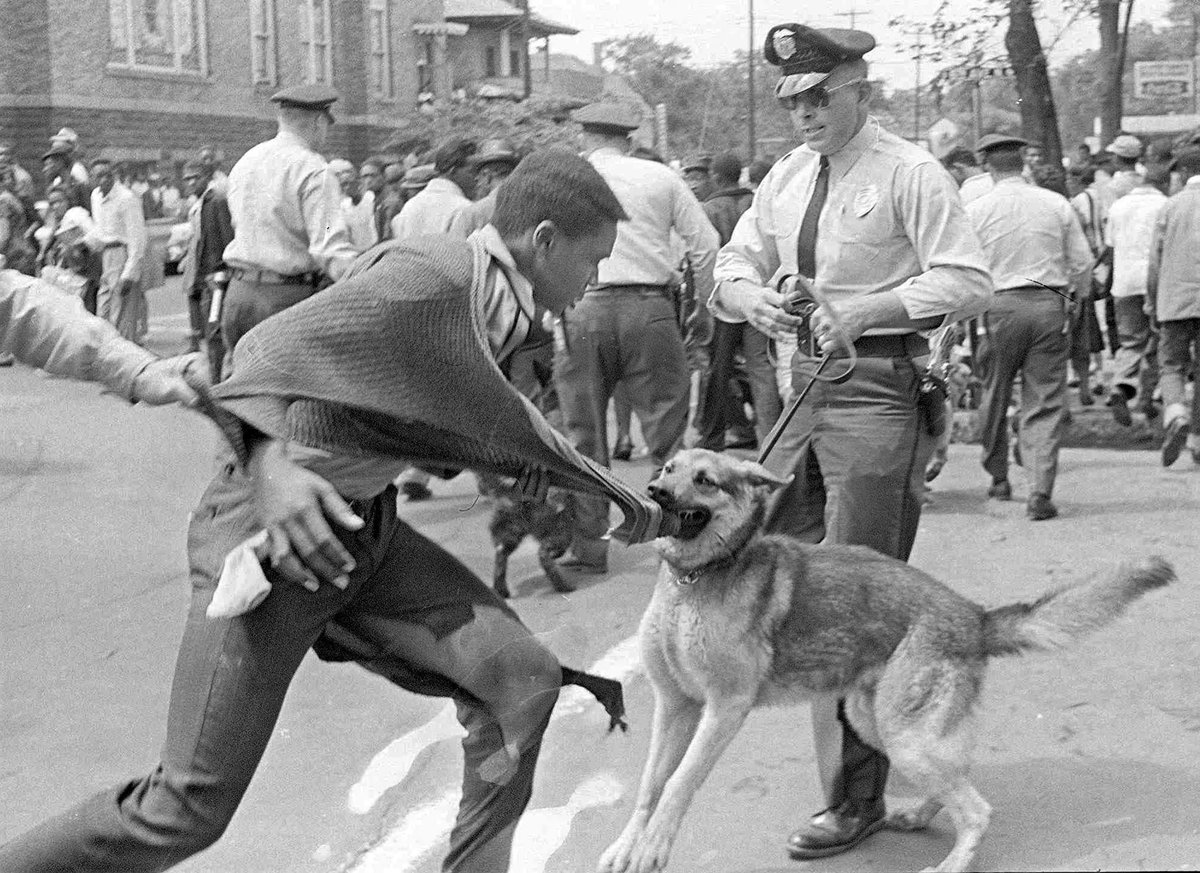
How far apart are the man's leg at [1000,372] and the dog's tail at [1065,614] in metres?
4.96

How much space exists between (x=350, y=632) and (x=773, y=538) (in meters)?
1.30

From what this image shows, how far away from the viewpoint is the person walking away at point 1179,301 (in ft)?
31.6

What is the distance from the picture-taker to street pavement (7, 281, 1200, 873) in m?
4.14

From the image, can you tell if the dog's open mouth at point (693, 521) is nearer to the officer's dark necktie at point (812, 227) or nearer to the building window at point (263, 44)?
the officer's dark necktie at point (812, 227)

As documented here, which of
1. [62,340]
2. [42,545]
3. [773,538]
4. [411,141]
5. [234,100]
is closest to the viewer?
[62,340]

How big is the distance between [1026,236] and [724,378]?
197 centimetres

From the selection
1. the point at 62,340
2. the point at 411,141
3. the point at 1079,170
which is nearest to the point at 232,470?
the point at 62,340

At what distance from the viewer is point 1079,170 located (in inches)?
641

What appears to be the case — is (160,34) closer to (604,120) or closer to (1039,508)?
(604,120)

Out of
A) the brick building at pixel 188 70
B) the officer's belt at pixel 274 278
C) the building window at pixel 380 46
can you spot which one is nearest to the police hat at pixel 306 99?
the officer's belt at pixel 274 278

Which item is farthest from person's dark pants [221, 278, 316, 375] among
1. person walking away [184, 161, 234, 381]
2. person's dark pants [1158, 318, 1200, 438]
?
person's dark pants [1158, 318, 1200, 438]

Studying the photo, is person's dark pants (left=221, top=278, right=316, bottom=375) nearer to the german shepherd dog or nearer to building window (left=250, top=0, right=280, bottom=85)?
the german shepherd dog

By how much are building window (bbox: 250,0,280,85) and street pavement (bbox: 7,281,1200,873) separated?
8.76 meters

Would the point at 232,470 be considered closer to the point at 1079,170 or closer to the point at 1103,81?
the point at 1079,170
